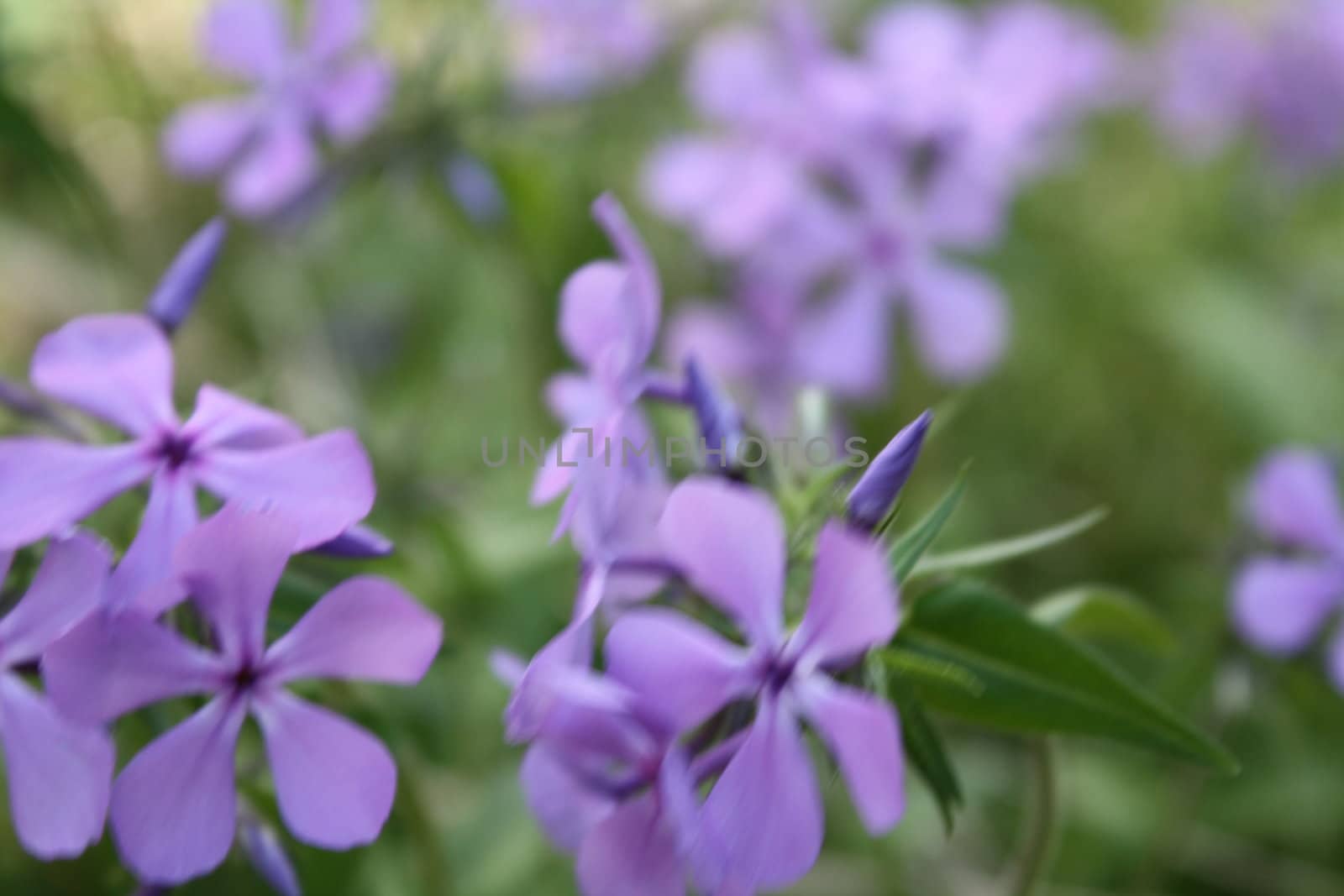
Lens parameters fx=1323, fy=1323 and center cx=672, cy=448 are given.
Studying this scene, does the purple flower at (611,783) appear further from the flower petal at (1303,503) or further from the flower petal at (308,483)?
the flower petal at (1303,503)

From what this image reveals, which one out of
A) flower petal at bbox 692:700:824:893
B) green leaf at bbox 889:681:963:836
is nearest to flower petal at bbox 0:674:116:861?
flower petal at bbox 692:700:824:893

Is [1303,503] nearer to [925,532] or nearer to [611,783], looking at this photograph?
[925,532]

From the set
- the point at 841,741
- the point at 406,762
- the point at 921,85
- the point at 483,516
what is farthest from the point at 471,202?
the point at 841,741

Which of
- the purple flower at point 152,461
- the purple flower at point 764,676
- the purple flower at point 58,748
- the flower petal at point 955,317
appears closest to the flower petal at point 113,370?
the purple flower at point 152,461

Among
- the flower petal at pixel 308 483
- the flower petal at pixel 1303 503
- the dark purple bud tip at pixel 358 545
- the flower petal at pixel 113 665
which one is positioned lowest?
the flower petal at pixel 1303 503

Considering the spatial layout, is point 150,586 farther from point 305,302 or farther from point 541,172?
point 305,302
